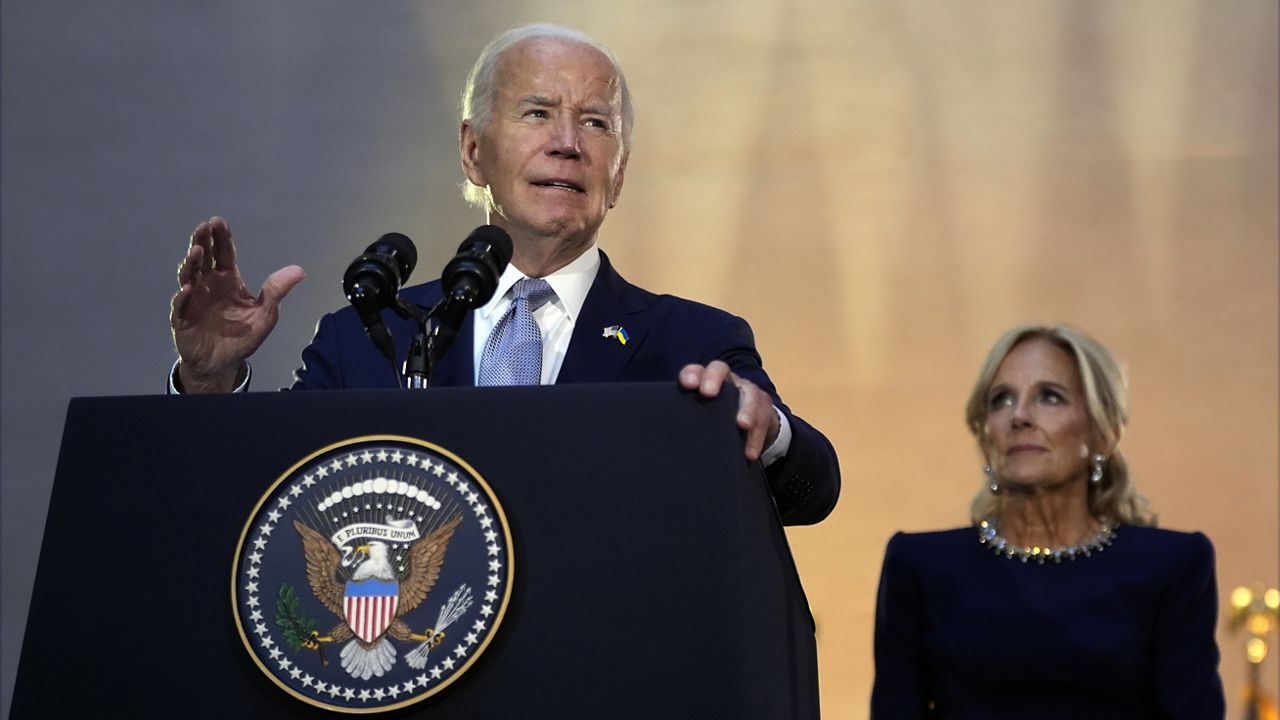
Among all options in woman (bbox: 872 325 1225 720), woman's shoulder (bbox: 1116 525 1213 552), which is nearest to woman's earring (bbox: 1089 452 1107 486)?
woman (bbox: 872 325 1225 720)

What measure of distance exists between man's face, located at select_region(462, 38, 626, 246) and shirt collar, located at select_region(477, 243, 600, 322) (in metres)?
0.03

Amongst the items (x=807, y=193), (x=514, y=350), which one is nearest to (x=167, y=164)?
(x=807, y=193)

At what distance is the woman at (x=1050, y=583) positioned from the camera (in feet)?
8.63

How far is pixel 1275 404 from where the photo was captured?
4.63 meters

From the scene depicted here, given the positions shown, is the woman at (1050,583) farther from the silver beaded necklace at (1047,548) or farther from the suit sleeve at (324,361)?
the suit sleeve at (324,361)

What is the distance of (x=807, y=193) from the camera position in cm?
488

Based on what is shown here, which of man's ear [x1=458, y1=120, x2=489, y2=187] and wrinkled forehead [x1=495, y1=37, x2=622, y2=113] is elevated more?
wrinkled forehead [x1=495, y1=37, x2=622, y2=113]

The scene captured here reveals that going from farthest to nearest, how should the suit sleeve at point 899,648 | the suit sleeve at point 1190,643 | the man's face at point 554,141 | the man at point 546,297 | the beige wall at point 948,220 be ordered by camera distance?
the beige wall at point 948,220 → the suit sleeve at point 899,648 → the suit sleeve at point 1190,643 → the man's face at point 554,141 → the man at point 546,297

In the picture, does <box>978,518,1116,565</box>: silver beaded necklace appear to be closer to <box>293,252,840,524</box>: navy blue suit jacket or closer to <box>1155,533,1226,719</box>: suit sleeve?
<box>1155,533,1226,719</box>: suit sleeve

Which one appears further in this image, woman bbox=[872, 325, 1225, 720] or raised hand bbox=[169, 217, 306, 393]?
woman bbox=[872, 325, 1225, 720]

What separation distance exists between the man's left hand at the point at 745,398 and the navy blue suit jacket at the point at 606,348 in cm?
33

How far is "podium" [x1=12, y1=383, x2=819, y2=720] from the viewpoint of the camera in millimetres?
1186

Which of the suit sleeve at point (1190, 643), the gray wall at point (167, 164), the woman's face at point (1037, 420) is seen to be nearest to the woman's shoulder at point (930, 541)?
the woman's face at point (1037, 420)

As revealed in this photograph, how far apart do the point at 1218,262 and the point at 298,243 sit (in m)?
2.93
